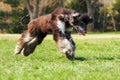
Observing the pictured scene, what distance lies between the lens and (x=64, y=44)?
1065 cm

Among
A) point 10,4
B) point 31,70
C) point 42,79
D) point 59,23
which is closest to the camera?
point 42,79

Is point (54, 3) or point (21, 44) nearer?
point (21, 44)

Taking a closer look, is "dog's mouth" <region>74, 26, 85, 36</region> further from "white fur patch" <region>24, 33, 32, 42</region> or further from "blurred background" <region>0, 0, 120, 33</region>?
"blurred background" <region>0, 0, 120, 33</region>

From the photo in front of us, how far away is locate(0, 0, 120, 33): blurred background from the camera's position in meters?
42.5

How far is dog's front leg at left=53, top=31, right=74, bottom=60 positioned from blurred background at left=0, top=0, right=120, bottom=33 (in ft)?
102

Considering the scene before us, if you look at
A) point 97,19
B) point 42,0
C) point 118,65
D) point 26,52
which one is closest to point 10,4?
point 42,0

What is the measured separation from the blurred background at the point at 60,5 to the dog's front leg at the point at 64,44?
102ft

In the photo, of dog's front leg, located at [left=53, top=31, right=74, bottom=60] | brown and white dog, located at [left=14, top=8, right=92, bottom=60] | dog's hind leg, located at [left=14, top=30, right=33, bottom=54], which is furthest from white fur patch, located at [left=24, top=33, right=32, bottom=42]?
dog's front leg, located at [left=53, top=31, right=74, bottom=60]

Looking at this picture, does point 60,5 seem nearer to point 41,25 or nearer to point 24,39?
point 24,39

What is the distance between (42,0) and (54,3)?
170cm

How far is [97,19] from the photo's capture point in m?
45.7

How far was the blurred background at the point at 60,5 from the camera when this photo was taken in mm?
42531

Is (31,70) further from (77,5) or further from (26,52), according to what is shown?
(77,5)

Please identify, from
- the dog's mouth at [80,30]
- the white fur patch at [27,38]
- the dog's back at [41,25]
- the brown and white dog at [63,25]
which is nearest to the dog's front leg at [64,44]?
the brown and white dog at [63,25]
